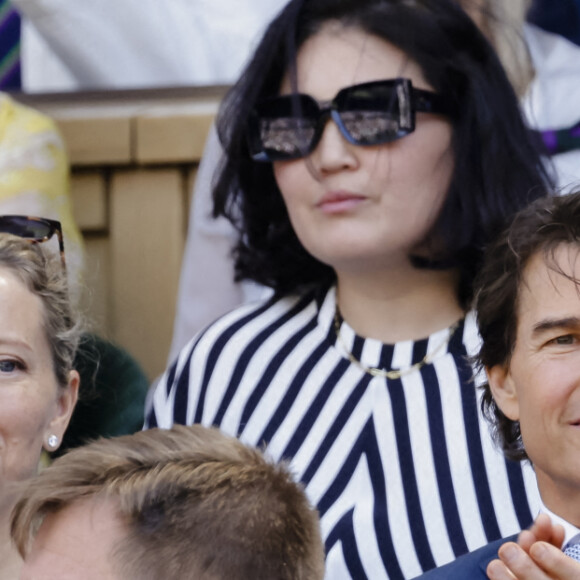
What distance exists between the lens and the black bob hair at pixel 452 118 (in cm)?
224

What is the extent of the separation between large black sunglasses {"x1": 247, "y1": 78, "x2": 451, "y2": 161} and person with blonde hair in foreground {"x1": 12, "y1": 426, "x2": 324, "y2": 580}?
0.93 m

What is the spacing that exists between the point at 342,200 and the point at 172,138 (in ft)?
3.63

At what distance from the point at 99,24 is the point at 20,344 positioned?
1649 millimetres

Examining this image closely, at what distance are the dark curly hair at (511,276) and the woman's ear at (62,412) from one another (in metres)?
0.70

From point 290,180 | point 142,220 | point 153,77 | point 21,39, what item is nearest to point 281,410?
point 290,180

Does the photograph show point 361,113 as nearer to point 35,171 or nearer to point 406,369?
point 406,369

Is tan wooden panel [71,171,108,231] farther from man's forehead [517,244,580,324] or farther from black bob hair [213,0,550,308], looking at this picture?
man's forehead [517,244,580,324]

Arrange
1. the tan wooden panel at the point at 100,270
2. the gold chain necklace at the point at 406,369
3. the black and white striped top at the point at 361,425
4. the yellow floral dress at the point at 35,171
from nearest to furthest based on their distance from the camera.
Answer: the black and white striped top at the point at 361,425 < the gold chain necklace at the point at 406,369 < the yellow floral dress at the point at 35,171 < the tan wooden panel at the point at 100,270

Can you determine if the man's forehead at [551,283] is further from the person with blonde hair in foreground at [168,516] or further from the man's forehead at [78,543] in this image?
the man's forehead at [78,543]

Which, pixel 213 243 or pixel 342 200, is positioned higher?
pixel 342 200

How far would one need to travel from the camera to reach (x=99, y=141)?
127 inches

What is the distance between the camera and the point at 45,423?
1.92 m

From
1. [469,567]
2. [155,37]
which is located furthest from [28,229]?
[155,37]

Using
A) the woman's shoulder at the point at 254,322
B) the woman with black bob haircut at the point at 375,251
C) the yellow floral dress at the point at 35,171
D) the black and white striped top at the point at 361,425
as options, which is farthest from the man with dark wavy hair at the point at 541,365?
the yellow floral dress at the point at 35,171
